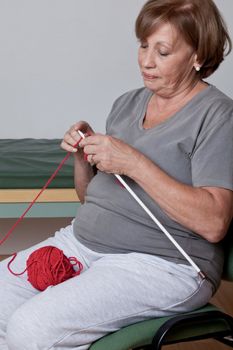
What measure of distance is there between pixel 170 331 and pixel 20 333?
0.32 m

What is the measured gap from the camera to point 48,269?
1.77m

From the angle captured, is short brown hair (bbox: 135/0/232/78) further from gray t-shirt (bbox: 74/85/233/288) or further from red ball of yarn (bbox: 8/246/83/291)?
red ball of yarn (bbox: 8/246/83/291)

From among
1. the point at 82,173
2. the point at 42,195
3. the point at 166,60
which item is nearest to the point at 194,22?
the point at 166,60

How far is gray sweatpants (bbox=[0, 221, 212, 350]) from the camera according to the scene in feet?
5.14

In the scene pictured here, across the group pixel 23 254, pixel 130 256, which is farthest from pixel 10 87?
pixel 130 256

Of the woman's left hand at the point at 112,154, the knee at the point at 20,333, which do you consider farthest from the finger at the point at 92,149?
the knee at the point at 20,333

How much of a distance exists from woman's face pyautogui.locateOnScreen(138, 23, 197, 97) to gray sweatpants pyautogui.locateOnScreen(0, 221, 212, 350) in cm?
42

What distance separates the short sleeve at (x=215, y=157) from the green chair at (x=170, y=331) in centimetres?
29

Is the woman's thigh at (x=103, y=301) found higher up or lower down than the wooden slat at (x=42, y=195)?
higher up

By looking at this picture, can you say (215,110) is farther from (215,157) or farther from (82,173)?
(82,173)

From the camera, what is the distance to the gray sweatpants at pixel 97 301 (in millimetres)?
1567

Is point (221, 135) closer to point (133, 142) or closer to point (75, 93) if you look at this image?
point (133, 142)

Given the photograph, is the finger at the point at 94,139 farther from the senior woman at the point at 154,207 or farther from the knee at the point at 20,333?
the knee at the point at 20,333

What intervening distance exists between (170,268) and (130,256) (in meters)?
0.09
